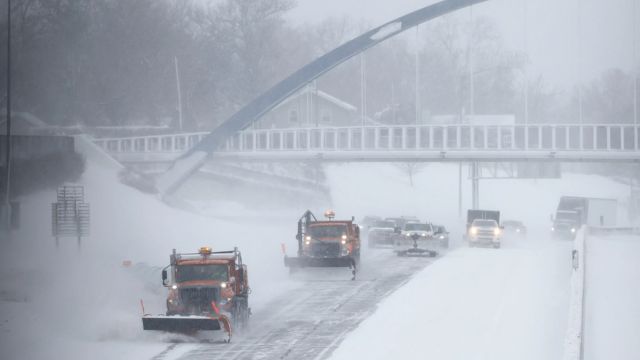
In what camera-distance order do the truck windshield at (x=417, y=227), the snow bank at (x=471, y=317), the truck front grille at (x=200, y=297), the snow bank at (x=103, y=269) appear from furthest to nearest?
the truck windshield at (x=417, y=227) < the snow bank at (x=103, y=269) < the truck front grille at (x=200, y=297) < the snow bank at (x=471, y=317)

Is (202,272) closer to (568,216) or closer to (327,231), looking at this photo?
(327,231)

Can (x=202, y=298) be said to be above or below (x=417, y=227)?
below

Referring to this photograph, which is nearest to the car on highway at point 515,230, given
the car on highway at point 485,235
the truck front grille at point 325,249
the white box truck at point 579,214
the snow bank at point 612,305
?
the white box truck at point 579,214

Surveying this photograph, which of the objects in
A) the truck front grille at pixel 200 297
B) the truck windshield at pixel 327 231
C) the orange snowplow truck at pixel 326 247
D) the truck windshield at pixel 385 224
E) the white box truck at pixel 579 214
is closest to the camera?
the truck front grille at pixel 200 297

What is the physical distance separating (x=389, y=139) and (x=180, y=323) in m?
53.7

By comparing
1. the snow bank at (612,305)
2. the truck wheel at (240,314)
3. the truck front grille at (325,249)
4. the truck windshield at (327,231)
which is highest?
the truck windshield at (327,231)

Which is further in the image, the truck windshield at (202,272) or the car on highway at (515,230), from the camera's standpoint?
the car on highway at (515,230)

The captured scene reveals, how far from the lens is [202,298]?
22609 millimetres

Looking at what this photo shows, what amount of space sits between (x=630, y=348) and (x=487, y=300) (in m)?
5.75

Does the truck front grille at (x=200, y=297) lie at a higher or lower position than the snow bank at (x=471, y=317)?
higher

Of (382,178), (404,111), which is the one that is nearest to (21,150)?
(382,178)

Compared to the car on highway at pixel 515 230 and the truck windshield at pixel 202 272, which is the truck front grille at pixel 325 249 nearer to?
the truck windshield at pixel 202 272

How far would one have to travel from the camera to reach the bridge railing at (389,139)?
7431 cm

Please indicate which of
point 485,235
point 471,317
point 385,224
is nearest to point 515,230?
point 385,224
